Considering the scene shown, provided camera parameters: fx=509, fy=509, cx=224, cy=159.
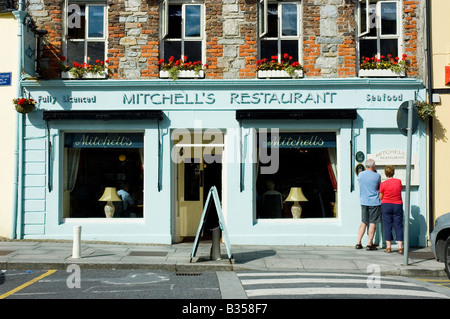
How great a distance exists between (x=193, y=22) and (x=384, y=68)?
4.80 m

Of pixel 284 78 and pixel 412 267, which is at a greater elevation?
pixel 284 78

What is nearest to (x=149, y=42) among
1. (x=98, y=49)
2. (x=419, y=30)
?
(x=98, y=49)

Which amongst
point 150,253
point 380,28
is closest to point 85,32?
point 150,253

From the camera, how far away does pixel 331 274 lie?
8906 millimetres

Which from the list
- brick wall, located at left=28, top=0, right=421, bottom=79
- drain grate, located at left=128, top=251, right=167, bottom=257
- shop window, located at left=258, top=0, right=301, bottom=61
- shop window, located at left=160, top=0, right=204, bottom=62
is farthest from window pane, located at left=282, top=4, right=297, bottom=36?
drain grate, located at left=128, top=251, right=167, bottom=257

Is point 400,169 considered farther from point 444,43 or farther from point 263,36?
point 263,36

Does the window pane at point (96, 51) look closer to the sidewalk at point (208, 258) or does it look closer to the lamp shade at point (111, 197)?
the lamp shade at point (111, 197)

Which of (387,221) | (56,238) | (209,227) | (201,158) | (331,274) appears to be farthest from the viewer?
(201,158)

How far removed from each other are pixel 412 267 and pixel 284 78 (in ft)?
17.3

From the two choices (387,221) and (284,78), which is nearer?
(387,221)

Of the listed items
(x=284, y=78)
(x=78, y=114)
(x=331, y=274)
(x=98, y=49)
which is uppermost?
(x=98, y=49)

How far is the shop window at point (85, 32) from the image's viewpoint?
12.6 m

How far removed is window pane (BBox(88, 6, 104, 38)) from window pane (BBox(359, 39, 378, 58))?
6.42 m

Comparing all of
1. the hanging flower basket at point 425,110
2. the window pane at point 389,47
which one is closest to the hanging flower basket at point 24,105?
the window pane at point 389,47
